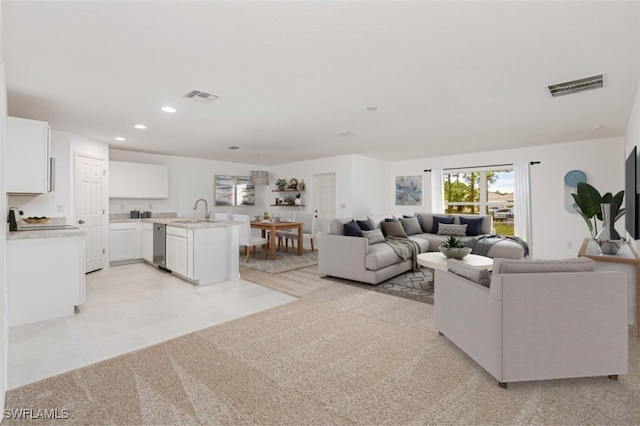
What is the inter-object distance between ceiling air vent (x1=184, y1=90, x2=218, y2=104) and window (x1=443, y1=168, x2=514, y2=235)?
5.82 meters

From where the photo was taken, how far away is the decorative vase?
3160mm

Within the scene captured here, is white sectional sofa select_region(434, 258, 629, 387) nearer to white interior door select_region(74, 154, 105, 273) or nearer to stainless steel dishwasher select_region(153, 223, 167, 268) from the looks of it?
stainless steel dishwasher select_region(153, 223, 167, 268)

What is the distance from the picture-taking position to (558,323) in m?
1.90

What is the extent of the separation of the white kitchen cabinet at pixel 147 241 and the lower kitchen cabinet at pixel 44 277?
232 cm

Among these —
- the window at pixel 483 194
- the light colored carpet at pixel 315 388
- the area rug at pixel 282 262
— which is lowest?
the light colored carpet at pixel 315 388

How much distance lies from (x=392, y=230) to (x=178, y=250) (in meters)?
3.62

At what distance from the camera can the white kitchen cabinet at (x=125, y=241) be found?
568 centimetres

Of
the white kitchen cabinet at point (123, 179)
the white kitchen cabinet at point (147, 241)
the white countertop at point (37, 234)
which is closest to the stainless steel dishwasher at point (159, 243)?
the white kitchen cabinet at point (147, 241)

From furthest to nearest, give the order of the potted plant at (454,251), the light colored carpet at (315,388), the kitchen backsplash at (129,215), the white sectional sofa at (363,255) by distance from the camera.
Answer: the kitchen backsplash at (129,215) → the white sectional sofa at (363,255) → the potted plant at (454,251) → the light colored carpet at (315,388)

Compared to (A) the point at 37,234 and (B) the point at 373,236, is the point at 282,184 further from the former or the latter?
(A) the point at 37,234

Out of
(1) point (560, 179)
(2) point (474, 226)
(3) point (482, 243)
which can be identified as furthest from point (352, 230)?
(1) point (560, 179)

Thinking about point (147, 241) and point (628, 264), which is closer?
point (628, 264)

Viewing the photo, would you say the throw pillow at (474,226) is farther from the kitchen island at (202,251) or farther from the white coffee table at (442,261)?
the kitchen island at (202,251)

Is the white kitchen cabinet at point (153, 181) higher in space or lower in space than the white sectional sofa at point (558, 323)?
higher
